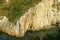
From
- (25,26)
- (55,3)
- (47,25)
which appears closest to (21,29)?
(25,26)

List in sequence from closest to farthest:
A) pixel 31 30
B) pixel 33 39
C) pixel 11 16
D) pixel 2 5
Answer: pixel 33 39, pixel 31 30, pixel 11 16, pixel 2 5

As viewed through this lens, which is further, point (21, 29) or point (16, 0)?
point (16, 0)

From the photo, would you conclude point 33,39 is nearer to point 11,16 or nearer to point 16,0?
point 11,16

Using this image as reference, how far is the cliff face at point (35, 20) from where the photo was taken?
137 ft

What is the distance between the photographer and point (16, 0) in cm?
5275

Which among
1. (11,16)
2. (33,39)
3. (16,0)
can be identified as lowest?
(33,39)

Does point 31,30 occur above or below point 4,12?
below

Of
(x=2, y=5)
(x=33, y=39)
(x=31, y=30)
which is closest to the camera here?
(x=33, y=39)

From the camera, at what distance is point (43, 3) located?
151ft

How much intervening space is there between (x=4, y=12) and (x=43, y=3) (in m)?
7.73

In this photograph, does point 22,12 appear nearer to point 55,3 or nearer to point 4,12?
point 4,12

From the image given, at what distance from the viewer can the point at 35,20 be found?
44.4m

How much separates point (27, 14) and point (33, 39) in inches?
225

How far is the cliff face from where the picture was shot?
1644 inches
